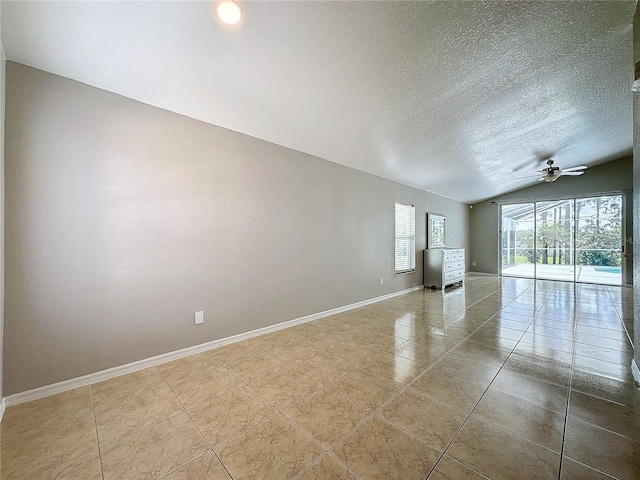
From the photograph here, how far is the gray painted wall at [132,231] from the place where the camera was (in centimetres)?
188

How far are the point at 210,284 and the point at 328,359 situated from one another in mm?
1492

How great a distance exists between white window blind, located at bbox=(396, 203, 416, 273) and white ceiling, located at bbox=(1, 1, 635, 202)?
2300 mm

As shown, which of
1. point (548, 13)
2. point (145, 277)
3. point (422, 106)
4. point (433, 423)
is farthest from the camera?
point (422, 106)

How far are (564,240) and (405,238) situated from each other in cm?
503

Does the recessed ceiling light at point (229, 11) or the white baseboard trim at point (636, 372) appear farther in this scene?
the white baseboard trim at point (636, 372)

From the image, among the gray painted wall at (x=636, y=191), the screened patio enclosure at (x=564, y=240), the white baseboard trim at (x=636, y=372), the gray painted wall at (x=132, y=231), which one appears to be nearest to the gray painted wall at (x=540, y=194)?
the screened patio enclosure at (x=564, y=240)

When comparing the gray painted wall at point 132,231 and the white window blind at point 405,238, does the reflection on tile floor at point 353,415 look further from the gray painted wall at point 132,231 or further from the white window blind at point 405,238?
the white window blind at point 405,238

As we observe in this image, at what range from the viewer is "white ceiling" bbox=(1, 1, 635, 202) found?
63.3 inches

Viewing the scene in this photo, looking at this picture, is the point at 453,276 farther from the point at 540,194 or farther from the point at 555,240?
the point at 540,194

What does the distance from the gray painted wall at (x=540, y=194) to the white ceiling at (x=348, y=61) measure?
4217 millimetres

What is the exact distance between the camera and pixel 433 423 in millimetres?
1611

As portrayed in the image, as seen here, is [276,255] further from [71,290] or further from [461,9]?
[461,9]

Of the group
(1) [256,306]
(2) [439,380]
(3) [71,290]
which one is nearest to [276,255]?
(1) [256,306]

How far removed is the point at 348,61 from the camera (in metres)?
1.99
